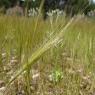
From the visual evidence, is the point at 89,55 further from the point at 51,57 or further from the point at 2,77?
the point at 2,77

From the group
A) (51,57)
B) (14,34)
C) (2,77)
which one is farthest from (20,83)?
(14,34)

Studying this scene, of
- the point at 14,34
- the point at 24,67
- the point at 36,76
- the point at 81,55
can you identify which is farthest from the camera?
the point at 14,34

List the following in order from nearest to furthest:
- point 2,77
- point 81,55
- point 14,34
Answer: point 2,77, point 81,55, point 14,34

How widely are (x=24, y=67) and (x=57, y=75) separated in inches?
40.2

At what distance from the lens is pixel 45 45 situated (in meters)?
1.36

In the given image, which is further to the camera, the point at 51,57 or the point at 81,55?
the point at 81,55

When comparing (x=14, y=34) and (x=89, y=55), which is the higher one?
(x=14, y=34)

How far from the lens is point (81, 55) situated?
3252mm

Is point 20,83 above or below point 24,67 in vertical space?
below

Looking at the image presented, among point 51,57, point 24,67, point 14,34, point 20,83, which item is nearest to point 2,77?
point 20,83

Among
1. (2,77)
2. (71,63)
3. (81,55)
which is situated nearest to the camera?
(2,77)

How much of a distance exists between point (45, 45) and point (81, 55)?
1927 mm

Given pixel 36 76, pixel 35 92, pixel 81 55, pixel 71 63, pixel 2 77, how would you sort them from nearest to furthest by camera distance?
pixel 35 92
pixel 2 77
pixel 36 76
pixel 71 63
pixel 81 55

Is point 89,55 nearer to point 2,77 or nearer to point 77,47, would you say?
point 77,47
